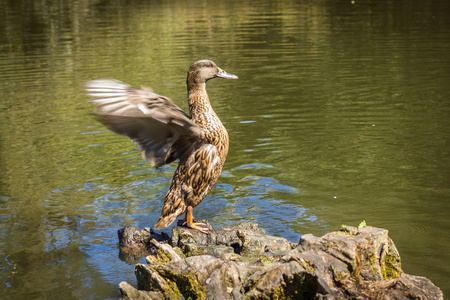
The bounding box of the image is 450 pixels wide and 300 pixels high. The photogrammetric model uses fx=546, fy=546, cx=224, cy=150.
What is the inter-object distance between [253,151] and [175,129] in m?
3.12

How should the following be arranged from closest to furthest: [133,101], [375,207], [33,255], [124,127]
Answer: [133,101]
[124,127]
[33,255]
[375,207]

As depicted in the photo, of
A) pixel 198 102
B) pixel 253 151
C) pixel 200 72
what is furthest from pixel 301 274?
pixel 253 151

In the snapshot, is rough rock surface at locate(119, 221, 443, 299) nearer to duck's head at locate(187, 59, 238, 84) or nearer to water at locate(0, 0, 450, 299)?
water at locate(0, 0, 450, 299)

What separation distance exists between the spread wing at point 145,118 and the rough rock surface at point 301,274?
955mm

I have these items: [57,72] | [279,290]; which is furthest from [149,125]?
[57,72]

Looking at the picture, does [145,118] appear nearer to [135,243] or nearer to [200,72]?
[200,72]

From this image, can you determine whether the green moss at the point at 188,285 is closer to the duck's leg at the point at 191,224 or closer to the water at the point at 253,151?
the water at the point at 253,151

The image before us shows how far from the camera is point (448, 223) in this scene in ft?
16.8

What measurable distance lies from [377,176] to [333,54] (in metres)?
8.40

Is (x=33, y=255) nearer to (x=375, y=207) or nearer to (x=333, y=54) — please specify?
(x=375, y=207)

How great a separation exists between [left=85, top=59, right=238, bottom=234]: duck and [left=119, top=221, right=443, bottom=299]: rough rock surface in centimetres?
95

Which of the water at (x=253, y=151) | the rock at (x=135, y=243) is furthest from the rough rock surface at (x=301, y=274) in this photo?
the rock at (x=135, y=243)

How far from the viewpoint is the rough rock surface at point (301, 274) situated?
3.37m

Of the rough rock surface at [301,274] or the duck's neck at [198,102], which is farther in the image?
the duck's neck at [198,102]
